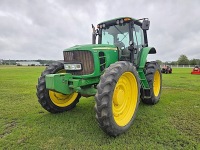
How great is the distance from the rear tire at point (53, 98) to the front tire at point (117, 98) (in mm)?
1792

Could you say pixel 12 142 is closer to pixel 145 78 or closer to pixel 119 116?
pixel 119 116

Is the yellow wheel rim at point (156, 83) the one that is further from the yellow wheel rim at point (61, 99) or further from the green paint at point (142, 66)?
the yellow wheel rim at point (61, 99)

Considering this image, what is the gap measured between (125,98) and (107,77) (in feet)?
3.37

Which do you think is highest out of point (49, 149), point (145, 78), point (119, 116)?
point (145, 78)

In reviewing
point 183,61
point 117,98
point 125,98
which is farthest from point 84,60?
point 183,61

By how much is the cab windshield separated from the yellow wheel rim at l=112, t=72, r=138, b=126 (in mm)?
1377

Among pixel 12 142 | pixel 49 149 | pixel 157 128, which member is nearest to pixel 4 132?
pixel 12 142

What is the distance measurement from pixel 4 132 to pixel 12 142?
0.63 metres

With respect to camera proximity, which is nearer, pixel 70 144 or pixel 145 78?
pixel 70 144

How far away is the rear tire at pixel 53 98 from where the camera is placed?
14.9 feet

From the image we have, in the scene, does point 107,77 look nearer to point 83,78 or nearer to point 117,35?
point 83,78

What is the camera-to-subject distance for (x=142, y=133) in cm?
368

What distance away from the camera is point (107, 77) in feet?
11.3

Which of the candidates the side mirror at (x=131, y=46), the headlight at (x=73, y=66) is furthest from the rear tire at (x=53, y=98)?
the side mirror at (x=131, y=46)
